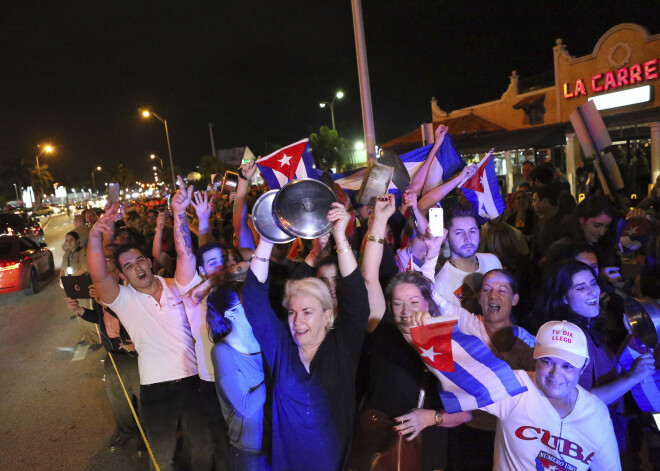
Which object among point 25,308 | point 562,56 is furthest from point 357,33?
point 562,56

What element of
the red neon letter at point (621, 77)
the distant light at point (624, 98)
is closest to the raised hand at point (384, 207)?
the distant light at point (624, 98)

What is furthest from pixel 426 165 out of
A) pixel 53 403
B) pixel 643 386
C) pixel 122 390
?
pixel 53 403

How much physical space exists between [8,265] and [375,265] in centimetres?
1146

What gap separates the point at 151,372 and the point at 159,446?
0.50 m

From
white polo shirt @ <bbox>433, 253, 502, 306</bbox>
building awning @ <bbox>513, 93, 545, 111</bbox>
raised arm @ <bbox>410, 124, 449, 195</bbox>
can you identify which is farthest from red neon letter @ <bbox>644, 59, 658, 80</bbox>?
white polo shirt @ <bbox>433, 253, 502, 306</bbox>

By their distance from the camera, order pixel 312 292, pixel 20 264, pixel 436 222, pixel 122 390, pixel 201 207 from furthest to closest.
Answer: pixel 20 264, pixel 201 207, pixel 122 390, pixel 436 222, pixel 312 292

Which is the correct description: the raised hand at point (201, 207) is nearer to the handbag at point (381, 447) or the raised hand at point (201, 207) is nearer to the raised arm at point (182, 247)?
the raised arm at point (182, 247)

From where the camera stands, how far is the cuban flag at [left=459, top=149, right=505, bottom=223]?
509 cm

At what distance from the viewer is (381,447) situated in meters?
2.43

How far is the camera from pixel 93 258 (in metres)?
3.40

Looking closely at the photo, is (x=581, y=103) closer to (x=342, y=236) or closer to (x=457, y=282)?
(x=457, y=282)

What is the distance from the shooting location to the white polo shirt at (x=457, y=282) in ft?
12.3

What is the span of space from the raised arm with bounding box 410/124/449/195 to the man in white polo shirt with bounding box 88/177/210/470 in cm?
245

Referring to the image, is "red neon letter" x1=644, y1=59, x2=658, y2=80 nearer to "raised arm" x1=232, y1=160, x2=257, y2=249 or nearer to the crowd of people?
the crowd of people
